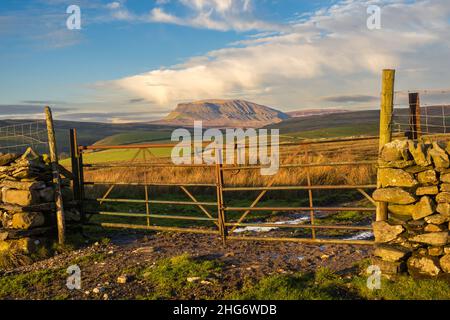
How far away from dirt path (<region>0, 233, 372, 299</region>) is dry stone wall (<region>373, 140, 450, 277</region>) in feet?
3.37

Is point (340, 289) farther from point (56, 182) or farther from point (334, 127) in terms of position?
point (334, 127)

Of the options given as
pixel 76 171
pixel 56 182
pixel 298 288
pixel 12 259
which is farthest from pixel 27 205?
pixel 298 288

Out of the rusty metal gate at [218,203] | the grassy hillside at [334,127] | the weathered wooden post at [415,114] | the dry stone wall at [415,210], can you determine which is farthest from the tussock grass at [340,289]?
the grassy hillside at [334,127]

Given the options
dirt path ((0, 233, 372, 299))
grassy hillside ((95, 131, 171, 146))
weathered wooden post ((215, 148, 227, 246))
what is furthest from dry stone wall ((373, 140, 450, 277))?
grassy hillside ((95, 131, 171, 146))

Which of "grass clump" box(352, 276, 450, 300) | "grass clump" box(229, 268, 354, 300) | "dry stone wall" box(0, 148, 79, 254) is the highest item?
"dry stone wall" box(0, 148, 79, 254)

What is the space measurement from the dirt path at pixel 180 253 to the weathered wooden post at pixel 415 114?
2.40 m

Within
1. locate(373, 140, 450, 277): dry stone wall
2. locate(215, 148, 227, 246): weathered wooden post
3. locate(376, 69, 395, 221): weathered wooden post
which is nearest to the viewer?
locate(373, 140, 450, 277): dry stone wall

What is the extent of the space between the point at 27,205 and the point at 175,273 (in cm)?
439

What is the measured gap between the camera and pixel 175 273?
694 centimetres

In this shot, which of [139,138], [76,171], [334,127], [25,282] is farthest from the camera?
[334,127]

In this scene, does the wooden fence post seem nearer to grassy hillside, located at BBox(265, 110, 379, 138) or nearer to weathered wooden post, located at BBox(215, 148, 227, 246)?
weathered wooden post, located at BBox(215, 148, 227, 246)

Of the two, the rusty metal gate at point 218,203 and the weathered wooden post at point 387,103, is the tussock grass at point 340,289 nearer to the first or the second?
the rusty metal gate at point 218,203

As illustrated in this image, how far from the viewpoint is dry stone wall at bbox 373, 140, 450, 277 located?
5910 mm

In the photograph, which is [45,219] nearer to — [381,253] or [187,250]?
[187,250]
